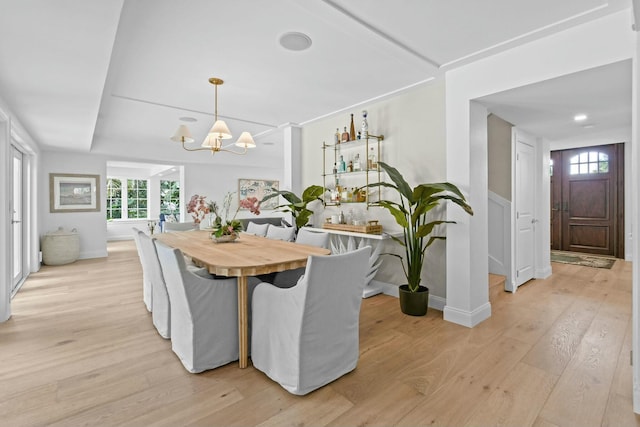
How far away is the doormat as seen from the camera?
533 cm

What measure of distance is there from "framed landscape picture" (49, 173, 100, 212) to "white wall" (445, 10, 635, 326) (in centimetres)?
687

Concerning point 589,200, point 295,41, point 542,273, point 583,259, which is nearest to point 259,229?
point 295,41

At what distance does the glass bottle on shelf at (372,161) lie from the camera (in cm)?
396

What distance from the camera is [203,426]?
1.59 m

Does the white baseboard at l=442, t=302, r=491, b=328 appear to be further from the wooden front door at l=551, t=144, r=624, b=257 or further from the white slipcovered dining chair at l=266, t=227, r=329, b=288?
the wooden front door at l=551, t=144, r=624, b=257

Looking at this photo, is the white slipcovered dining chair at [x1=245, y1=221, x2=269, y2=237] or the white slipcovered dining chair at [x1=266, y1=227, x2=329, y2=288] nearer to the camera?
the white slipcovered dining chair at [x1=266, y1=227, x2=329, y2=288]

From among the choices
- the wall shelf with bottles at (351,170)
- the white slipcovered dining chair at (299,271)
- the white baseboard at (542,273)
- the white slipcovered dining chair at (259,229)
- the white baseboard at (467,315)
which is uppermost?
the wall shelf with bottles at (351,170)

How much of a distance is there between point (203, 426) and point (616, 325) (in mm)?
3487

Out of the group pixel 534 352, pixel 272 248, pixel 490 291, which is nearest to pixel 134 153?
pixel 272 248

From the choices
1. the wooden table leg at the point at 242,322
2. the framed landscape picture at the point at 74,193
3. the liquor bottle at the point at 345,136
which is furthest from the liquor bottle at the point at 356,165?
the framed landscape picture at the point at 74,193

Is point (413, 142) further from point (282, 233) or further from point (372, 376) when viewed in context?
point (372, 376)

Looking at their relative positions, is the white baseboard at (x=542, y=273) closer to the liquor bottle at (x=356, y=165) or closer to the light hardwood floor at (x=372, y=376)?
the light hardwood floor at (x=372, y=376)

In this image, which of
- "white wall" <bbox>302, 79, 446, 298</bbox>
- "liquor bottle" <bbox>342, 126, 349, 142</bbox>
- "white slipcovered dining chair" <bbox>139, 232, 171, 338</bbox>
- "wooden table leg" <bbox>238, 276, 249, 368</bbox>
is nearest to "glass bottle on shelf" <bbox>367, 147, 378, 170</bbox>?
"white wall" <bbox>302, 79, 446, 298</bbox>

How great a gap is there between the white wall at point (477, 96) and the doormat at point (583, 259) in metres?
3.73
